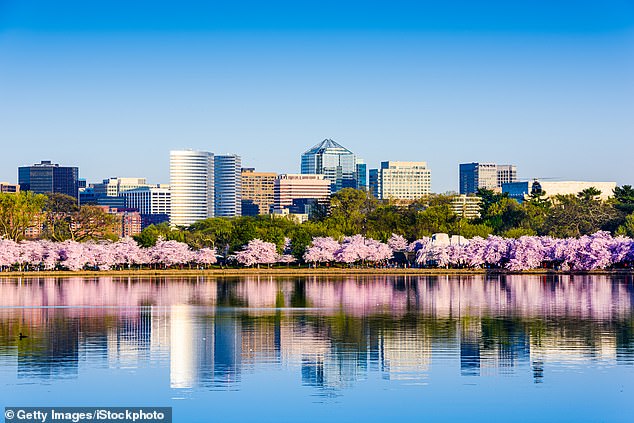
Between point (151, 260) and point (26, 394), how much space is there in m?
79.2

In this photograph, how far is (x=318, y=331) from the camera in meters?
46.6

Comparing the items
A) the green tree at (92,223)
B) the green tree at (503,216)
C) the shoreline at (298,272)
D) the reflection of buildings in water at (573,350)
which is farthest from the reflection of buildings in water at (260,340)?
the green tree at (92,223)

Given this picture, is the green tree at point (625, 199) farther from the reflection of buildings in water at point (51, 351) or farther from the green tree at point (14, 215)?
the reflection of buildings in water at point (51, 351)

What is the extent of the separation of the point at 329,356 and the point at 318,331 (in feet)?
25.5

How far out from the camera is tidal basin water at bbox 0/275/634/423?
30672mm

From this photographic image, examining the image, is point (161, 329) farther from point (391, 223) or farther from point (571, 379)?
point (391, 223)

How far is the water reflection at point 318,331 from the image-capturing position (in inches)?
1446

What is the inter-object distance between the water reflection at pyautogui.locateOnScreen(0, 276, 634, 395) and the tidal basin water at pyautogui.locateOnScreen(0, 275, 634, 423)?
0.33 feet

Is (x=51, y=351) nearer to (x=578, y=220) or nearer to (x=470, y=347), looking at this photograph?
(x=470, y=347)

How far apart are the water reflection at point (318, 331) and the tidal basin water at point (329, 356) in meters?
0.10

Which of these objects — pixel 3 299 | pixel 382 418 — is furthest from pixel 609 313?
pixel 3 299

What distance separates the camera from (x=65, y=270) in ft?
349

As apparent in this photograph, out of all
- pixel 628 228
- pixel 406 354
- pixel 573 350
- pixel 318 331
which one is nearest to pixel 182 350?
pixel 318 331

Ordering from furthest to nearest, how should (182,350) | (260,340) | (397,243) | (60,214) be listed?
(60,214) < (397,243) < (260,340) < (182,350)
